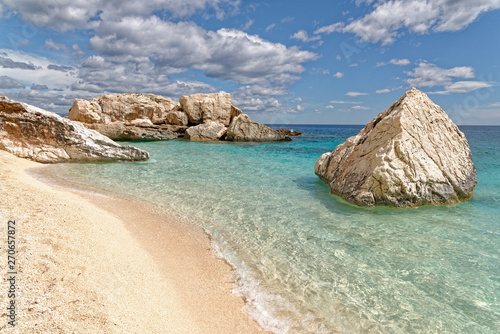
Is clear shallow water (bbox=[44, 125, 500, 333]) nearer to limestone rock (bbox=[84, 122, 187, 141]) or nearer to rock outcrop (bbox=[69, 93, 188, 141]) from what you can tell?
limestone rock (bbox=[84, 122, 187, 141])

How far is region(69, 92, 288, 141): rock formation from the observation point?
105ft

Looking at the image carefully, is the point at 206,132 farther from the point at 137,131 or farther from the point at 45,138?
the point at 45,138

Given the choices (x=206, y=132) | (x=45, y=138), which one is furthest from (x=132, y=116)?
(x=45, y=138)

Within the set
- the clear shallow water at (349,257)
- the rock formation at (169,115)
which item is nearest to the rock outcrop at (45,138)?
the clear shallow water at (349,257)

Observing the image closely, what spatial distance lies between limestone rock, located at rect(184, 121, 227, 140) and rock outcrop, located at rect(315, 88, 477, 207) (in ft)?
86.5

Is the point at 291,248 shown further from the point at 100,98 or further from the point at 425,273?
the point at 100,98

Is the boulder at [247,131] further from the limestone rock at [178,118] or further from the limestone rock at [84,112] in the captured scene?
the limestone rock at [84,112]

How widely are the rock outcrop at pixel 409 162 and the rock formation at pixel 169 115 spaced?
86.2 feet

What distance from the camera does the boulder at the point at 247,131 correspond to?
112 ft

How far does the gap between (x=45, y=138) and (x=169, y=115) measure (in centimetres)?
2493

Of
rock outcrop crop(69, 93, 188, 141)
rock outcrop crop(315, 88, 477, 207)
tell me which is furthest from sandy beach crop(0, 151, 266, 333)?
rock outcrop crop(69, 93, 188, 141)

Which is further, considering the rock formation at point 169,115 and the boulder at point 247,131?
the boulder at point 247,131

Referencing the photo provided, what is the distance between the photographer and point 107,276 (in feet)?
10.8

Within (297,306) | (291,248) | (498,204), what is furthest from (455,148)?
(297,306)
